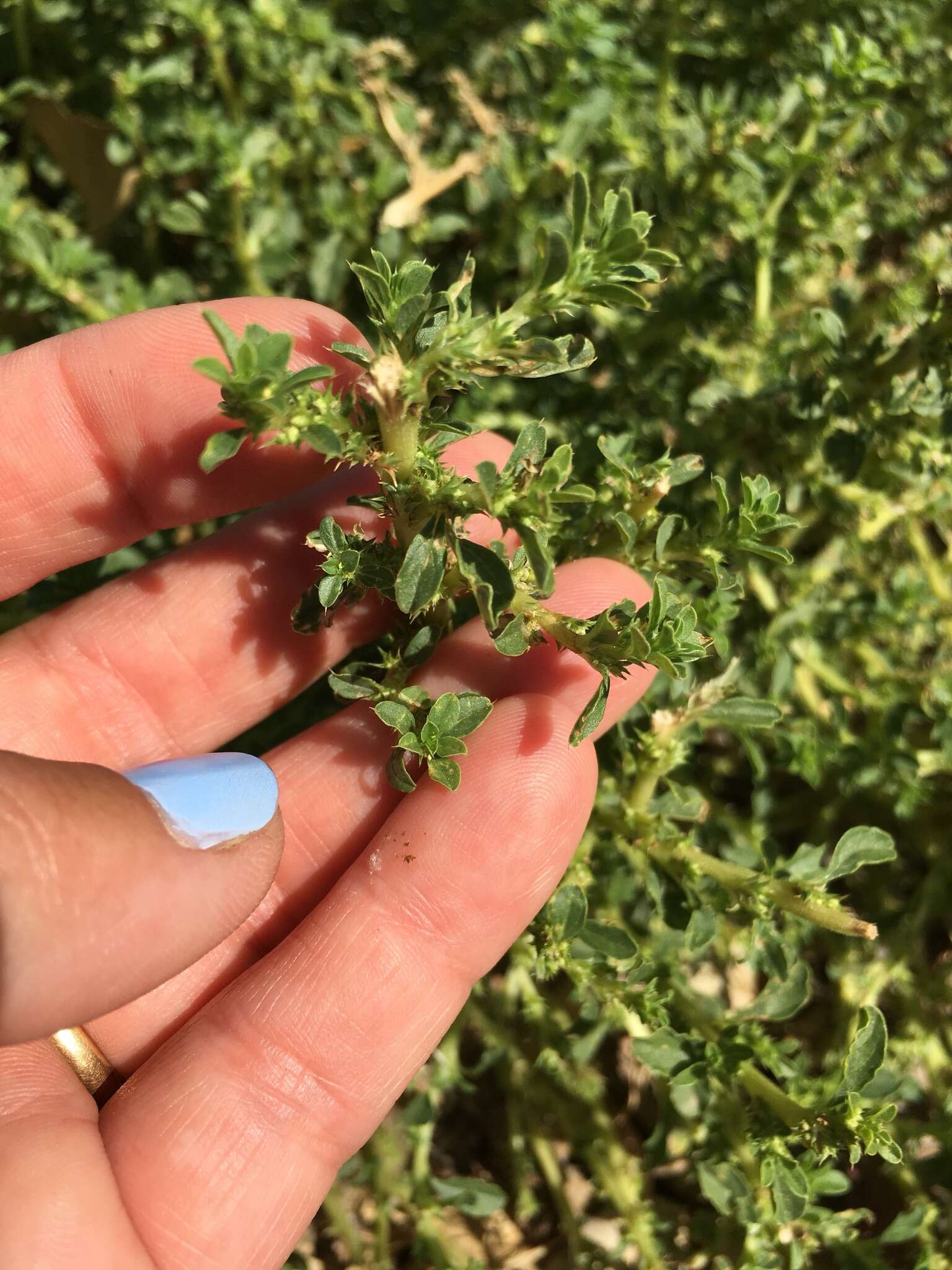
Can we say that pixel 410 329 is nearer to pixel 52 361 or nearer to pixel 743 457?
pixel 52 361

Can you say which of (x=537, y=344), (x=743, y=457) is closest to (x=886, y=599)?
(x=743, y=457)

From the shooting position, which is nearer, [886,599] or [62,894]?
[62,894]

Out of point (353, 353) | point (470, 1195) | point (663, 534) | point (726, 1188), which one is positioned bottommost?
point (470, 1195)

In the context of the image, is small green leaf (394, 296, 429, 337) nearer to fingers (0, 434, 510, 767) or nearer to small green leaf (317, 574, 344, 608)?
small green leaf (317, 574, 344, 608)

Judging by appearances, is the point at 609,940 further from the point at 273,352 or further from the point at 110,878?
the point at 273,352

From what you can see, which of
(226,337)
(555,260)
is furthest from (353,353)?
(555,260)

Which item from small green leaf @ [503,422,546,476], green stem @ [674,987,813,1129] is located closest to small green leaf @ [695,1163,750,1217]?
green stem @ [674,987,813,1129]
